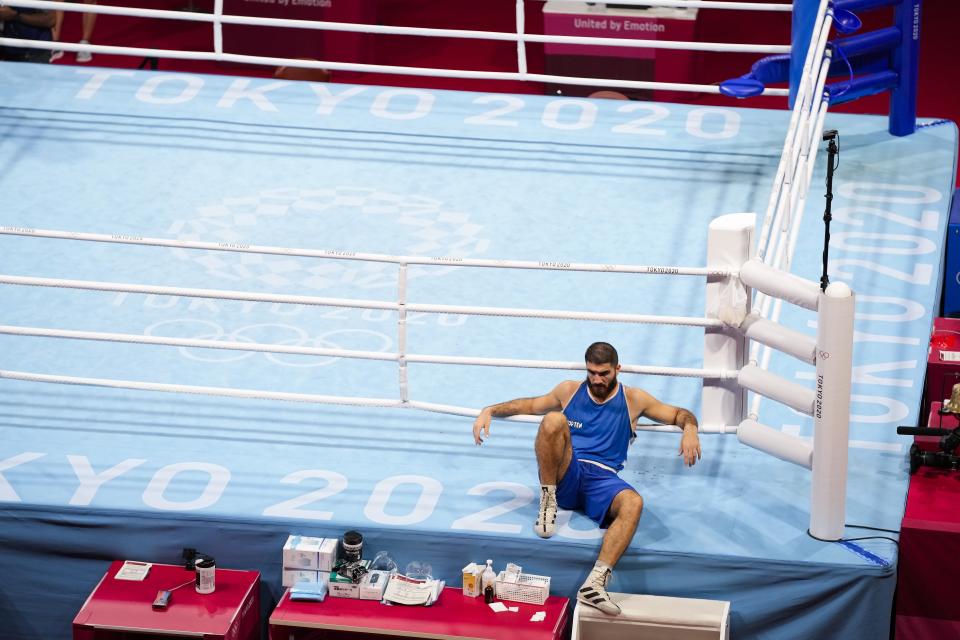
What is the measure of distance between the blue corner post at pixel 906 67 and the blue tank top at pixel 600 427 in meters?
3.33

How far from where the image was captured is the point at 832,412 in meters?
5.18

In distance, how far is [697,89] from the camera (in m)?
7.73

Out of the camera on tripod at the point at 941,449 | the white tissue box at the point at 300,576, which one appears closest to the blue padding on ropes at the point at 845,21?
the camera on tripod at the point at 941,449

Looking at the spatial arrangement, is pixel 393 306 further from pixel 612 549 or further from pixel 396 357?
pixel 612 549

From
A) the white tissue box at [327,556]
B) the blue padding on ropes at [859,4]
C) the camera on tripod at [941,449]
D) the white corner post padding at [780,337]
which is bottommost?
the white tissue box at [327,556]

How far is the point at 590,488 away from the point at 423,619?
0.76 meters

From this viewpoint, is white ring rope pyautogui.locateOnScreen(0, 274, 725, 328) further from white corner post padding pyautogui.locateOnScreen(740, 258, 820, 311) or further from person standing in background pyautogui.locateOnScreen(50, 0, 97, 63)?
person standing in background pyautogui.locateOnScreen(50, 0, 97, 63)

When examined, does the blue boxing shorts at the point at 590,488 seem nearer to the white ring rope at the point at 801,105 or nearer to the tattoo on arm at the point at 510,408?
the tattoo on arm at the point at 510,408

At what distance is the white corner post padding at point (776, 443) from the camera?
17.6ft

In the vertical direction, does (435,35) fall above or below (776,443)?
above

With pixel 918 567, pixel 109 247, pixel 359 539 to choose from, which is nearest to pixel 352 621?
pixel 359 539

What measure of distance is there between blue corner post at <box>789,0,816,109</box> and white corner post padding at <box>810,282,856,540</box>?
9.17 ft

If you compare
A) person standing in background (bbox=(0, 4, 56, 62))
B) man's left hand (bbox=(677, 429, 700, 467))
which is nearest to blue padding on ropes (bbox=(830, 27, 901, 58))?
man's left hand (bbox=(677, 429, 700, 467))

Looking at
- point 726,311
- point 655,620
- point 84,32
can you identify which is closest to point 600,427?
point 726,311
